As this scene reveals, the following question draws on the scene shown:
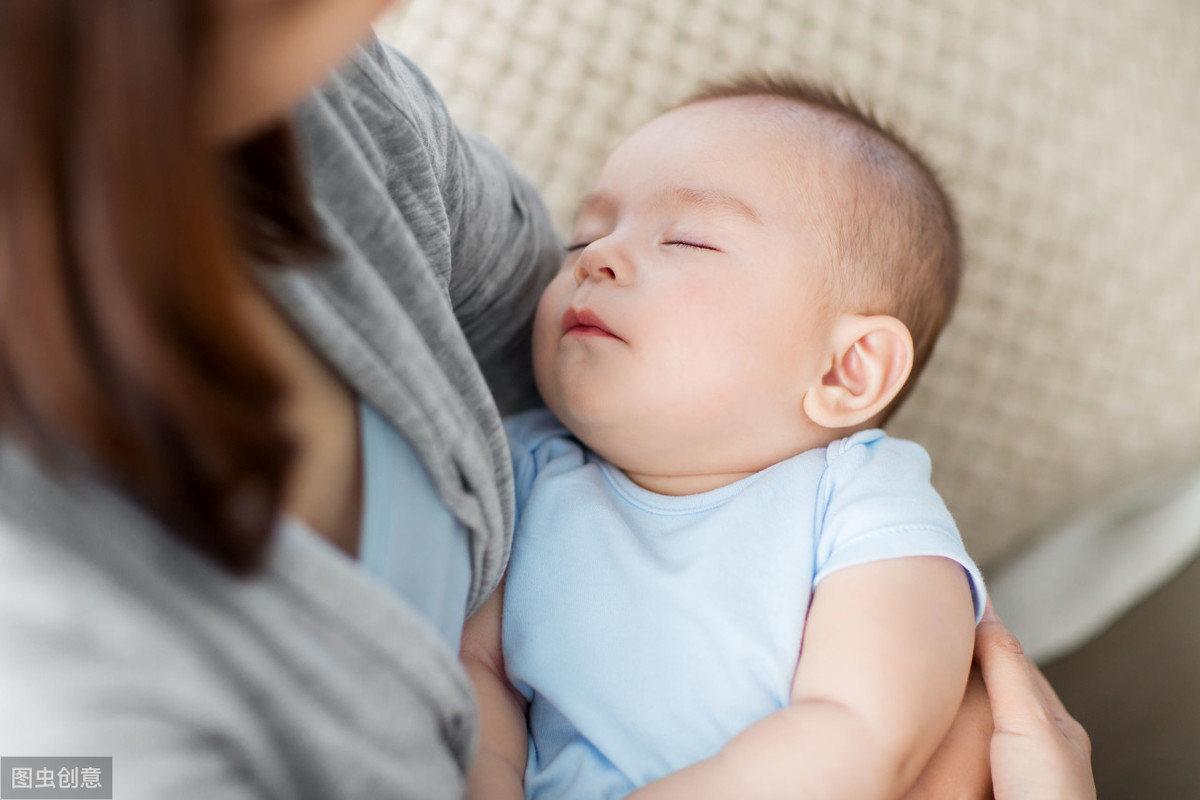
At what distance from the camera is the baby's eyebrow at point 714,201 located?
2.53 feet

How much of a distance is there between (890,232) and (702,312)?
212 millimetres

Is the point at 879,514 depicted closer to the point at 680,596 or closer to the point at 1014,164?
the point at 680,596

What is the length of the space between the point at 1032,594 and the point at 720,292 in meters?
0.82

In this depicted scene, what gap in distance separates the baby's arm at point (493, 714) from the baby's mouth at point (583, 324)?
24 centimetres

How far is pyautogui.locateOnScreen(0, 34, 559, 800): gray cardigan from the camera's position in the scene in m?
0.38

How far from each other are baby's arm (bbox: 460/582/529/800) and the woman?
5.1 inches

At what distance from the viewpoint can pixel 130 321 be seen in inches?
12.5

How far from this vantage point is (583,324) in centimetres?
77

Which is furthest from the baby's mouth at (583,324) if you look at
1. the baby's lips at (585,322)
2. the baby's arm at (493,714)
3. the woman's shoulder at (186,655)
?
the woman's shoulder at (186,655)

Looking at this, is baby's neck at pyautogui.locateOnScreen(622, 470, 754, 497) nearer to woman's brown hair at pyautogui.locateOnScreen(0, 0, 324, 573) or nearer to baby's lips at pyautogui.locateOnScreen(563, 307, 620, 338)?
baby's lips at pyautogui.locateOnScreen(563, 307, 620, 338)

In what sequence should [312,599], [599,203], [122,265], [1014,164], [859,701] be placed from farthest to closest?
[1014,164]
[599,203]
[859,701]
[312,599]
[122,265]

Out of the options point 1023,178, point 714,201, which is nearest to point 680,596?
point 714,201

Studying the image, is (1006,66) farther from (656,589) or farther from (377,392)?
(377,392)
